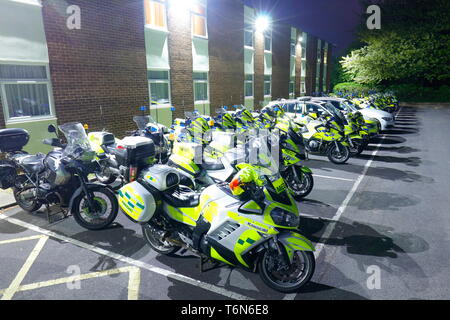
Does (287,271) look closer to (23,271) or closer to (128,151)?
(128,151)

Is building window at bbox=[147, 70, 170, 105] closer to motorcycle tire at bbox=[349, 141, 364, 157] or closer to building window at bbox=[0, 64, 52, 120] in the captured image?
building window at bbox=[0, 64, 52, 120]

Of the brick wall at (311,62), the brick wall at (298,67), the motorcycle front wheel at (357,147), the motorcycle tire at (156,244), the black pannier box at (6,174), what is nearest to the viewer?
the motorcycle tire at (156,244)

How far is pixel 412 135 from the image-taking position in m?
14.2

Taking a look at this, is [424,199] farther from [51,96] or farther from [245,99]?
[245,99]

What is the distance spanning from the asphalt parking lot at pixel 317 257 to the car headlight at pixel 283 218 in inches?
32.9

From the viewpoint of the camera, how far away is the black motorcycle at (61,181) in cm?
502

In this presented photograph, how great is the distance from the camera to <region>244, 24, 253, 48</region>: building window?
66.4 ft

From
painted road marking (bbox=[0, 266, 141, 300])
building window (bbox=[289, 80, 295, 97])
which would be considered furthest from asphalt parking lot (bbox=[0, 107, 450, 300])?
building window (bbox=[289, 80, 295, 97])

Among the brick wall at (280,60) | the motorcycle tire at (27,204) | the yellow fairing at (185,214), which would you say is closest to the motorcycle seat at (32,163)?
the motorcycle tire at (27,204)

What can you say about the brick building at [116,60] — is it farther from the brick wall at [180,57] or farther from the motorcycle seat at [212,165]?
the motorcycle seat at [212,165]

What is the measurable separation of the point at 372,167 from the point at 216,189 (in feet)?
22.1
